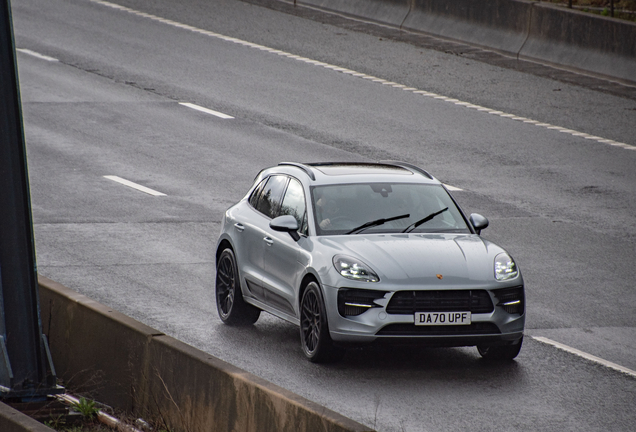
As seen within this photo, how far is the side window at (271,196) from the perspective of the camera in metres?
11.3

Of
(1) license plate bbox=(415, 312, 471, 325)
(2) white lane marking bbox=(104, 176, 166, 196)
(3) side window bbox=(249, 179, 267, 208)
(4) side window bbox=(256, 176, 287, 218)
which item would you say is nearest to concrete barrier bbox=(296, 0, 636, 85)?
(2) white lane marking bbox=(104, 176, 166, 196)

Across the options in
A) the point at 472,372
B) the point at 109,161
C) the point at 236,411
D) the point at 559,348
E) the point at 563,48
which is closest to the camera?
the point at 236,411

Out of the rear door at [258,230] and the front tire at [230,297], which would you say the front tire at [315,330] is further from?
the front tire at [230,297]

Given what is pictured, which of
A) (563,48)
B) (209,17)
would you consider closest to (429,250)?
(563,48)

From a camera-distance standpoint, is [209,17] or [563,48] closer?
[563,48]

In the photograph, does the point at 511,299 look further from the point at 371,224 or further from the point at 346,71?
the point at 346,71

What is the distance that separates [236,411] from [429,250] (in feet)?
10.0

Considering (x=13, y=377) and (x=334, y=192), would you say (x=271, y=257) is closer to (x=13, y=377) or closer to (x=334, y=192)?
(x=334, y=192)

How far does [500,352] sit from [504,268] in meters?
0.80

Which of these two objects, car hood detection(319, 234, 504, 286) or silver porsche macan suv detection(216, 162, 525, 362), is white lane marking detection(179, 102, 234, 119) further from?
car hood detection(319, 234, 504, 286)

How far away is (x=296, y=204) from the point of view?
10867 mm

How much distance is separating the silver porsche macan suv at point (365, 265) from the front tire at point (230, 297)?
0.5 inches

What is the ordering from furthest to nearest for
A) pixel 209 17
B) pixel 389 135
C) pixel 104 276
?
pixel 209 17 < pixel 389 135 < pixel 104 276

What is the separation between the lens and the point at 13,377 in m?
8.76
